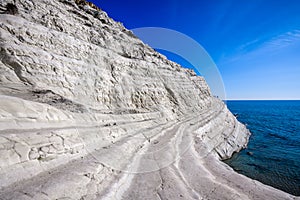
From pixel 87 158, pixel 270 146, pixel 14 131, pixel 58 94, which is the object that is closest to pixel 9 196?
pixel 14 131

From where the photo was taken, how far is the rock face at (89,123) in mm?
4629

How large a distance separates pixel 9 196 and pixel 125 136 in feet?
19.9

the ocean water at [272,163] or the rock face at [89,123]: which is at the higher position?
the rock face at [89,123]

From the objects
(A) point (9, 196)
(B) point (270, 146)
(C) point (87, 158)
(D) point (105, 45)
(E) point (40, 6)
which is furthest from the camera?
(B) point (270, 146)

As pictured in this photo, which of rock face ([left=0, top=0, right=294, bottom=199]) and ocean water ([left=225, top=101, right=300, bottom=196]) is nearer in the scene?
rock face ([left=0, top=0, right=294, bottom=199])

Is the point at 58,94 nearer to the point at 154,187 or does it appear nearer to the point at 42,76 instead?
the point at 42,76

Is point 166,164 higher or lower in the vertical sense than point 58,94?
lower

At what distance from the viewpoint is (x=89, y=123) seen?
26.3ft

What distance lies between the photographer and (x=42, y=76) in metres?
8.86

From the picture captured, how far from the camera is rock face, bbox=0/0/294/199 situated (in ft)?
15.2

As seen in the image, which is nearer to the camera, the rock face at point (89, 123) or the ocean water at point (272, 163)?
the rock face at point (89, 123)

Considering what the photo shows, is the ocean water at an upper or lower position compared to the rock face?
lower

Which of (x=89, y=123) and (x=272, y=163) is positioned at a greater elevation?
(x=89, y=123)

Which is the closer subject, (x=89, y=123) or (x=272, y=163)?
(x=89, y=123)
